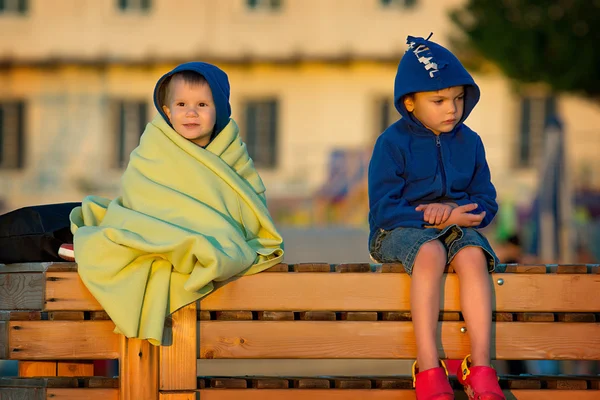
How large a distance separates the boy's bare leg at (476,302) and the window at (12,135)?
22.1 metres

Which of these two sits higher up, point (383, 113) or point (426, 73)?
point (383, 113)

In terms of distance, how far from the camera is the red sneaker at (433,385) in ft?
13.1

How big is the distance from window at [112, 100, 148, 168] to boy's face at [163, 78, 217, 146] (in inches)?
815

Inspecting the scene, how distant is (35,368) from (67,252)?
58 cm

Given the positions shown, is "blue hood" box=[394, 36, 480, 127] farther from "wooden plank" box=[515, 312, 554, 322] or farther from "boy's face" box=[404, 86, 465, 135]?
"wooden plank" box=[515, 312, 554, 322]

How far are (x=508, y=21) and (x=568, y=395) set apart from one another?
1599cm

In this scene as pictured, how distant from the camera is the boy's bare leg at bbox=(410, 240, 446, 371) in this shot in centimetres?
414

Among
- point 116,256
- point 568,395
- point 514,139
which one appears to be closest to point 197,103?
point 116,256

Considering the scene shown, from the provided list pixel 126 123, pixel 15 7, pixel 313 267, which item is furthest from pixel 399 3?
pixel 313 267

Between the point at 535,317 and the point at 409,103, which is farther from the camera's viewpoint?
the point at 409,103

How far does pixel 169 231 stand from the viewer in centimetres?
422

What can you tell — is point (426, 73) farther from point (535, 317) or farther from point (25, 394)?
point (25, 394)

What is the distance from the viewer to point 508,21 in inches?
767

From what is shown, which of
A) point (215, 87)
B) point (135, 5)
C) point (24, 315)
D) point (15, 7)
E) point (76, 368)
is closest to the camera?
point (24, 315)
